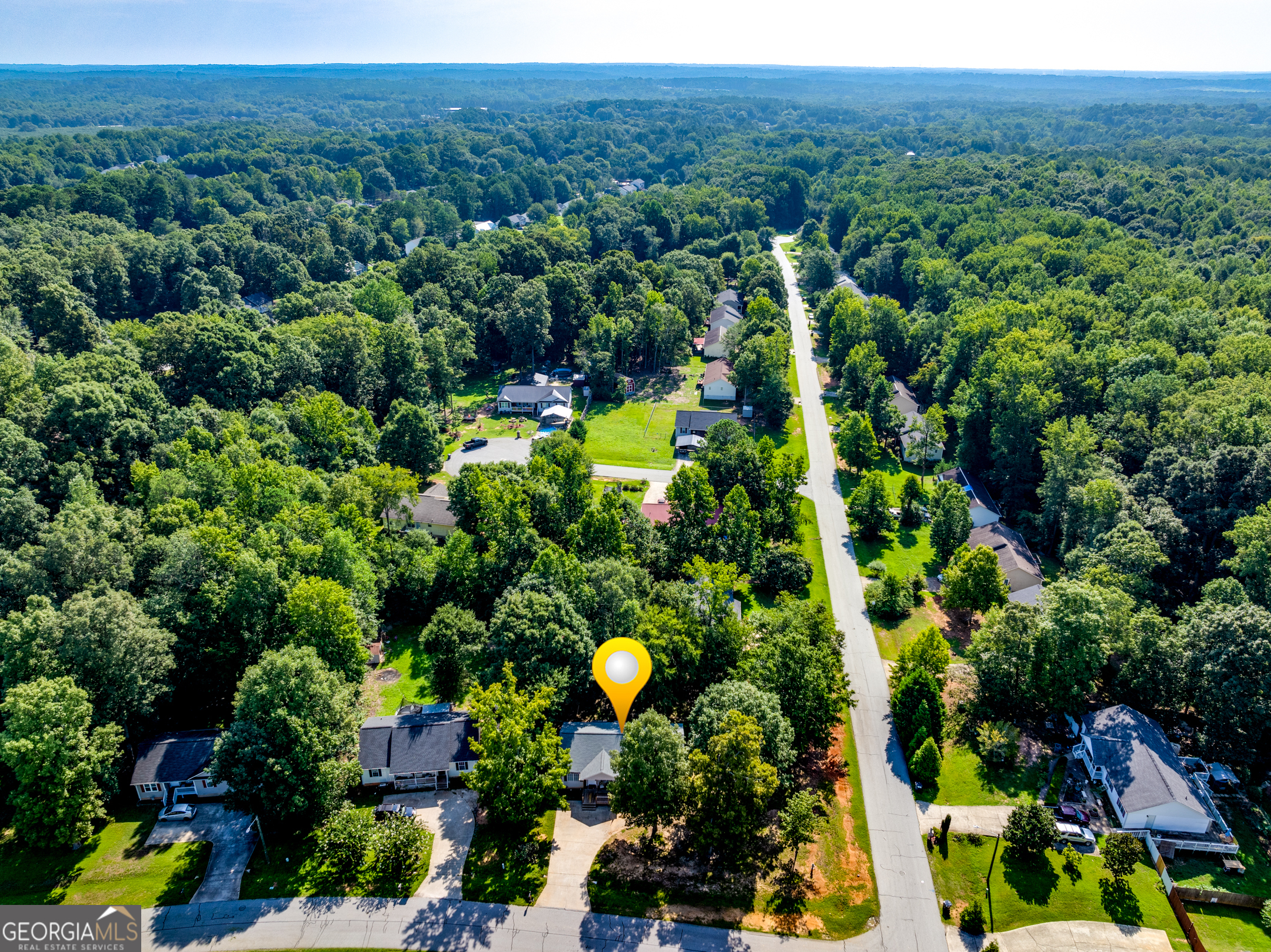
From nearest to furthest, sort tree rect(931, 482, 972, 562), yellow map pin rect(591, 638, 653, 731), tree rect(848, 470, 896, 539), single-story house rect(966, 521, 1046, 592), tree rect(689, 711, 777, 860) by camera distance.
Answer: tree rect(689, 711, 777, 860)
yellow map pin rect(591, 638, 653, 731)
single-story house rect(966, 521, 1046, 592)
tree rect(931, 482, 972, 562)
tree rect(848, 470, 896, 539)

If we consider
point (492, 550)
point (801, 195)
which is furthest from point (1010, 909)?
point (801, 195)

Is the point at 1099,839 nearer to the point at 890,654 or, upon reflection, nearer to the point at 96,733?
the point at 890,654

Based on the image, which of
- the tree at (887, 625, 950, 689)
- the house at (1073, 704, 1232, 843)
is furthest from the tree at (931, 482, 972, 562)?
the house at (1073, 704, 1232, 843)

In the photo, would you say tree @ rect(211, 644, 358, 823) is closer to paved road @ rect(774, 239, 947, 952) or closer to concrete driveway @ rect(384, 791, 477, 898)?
concrete driveway @ rect(384, 791, 477, 898)

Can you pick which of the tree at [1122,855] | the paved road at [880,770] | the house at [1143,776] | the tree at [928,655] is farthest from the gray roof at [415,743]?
the house at [1143,776]

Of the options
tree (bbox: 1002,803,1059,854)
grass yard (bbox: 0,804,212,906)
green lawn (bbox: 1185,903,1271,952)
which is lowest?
green lawn (bbox: 1185,903,1271,952)

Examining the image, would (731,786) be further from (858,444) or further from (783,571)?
(858,444)
